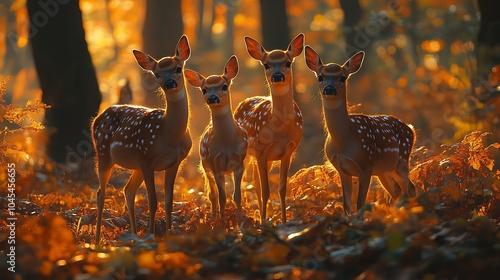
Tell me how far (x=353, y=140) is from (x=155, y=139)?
2068 mm

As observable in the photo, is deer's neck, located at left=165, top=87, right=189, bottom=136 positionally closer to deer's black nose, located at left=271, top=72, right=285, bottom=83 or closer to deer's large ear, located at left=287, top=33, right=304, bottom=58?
deer's black nose, located at left=271, top=72, right=285, bottom=83

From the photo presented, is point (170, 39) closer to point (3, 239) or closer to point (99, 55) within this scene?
point (3, 239)

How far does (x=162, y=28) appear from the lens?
20.5 metres

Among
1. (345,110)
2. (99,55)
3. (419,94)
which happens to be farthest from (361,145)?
(99,55)

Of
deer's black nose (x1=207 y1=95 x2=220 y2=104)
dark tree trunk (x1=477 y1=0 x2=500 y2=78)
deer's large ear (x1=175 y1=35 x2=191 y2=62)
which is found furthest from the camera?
dark tree trunk (x1=477 y1=0 x2=500 y2=78)

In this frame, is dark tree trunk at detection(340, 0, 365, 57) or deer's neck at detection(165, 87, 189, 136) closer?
deer's neck at detection(165, 87, 189, 136)

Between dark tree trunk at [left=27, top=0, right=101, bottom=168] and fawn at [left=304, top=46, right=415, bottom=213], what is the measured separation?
5.27 meters

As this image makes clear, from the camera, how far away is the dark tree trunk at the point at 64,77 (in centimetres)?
1403

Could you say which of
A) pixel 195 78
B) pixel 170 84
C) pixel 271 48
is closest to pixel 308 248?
pixel 170 84

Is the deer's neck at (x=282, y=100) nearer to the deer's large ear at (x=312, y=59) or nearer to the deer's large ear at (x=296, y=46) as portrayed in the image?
the deer's large ear at (x=296, y=46)

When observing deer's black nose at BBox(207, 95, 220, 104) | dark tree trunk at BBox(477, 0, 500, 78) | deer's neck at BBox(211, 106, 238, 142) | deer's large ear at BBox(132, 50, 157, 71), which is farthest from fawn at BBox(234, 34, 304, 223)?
dark tree trunk at BBox(477, 0, 500, 78)

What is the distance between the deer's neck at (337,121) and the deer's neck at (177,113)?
1.48m

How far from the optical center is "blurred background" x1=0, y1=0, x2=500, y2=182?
46.0 feet

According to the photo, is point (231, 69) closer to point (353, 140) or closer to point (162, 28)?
point (353, 140)
